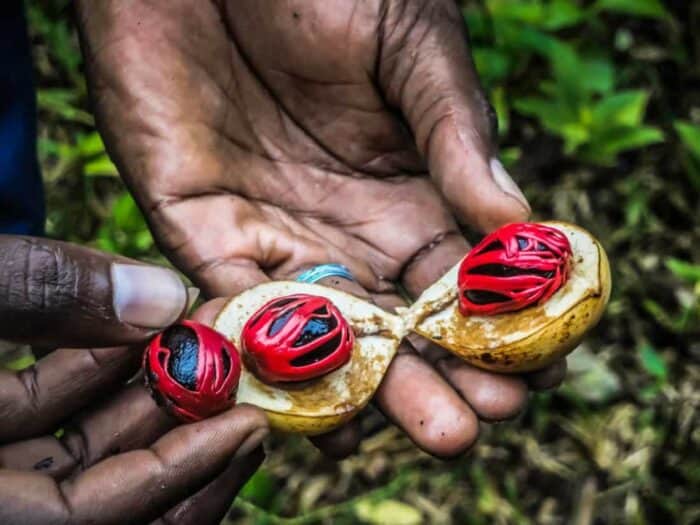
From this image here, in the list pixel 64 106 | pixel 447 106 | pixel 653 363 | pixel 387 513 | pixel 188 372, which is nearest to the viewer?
pixel 188 372

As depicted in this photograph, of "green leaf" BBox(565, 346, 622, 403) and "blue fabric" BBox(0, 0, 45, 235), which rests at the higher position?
"blue fabric" BBox(0, 0, 45, 235)

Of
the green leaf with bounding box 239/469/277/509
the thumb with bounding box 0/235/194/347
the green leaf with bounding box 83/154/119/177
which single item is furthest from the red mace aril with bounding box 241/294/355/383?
the green leaf with bounding box 83/154/119/177

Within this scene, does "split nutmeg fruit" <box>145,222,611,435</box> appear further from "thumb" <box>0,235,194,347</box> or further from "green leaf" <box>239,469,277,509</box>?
"green leaf" <box>239,469,277,509</box>

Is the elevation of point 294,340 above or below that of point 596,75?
above

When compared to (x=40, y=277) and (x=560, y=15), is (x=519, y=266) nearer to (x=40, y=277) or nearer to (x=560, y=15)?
(x=40, y=277)

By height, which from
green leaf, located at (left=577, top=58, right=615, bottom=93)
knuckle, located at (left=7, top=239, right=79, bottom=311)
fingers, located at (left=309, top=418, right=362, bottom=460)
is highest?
knuckle, located at (left=7, top=239, right=79, bottom=311)

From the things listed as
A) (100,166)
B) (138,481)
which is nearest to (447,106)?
(138,481)
